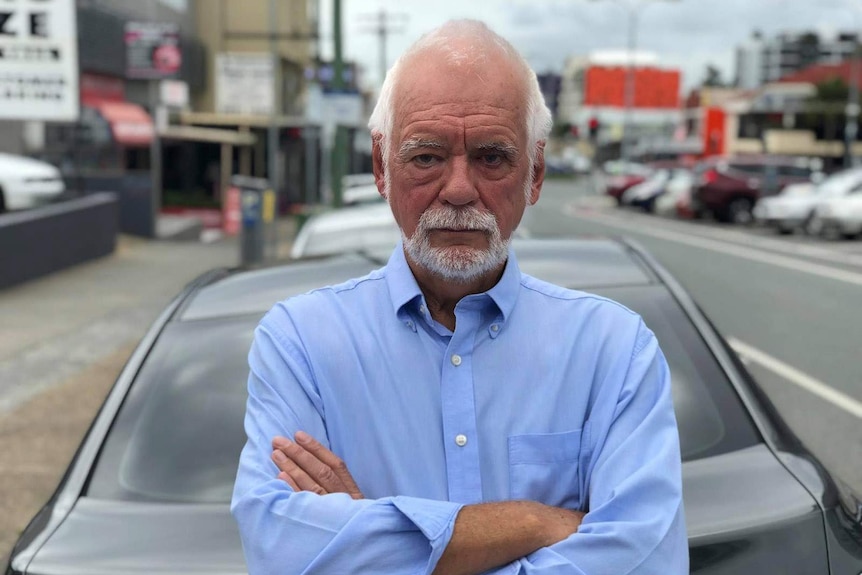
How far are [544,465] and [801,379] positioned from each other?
25.1 ft

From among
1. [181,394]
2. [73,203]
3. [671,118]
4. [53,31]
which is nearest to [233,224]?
[73,203]

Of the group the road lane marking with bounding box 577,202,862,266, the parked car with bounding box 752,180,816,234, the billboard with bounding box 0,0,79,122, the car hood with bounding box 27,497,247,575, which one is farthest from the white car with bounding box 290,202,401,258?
the parked car with bounding box 752,180,816,234

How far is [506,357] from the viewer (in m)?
1.96

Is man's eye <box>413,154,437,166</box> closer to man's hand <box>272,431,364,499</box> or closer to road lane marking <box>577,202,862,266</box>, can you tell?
man's hand <box>272,431,364,499</box>

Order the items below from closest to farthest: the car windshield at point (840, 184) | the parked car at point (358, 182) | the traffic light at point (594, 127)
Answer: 1. the parked car at point (358, 182)
2. the car windshield at point (840, 184)
3. the traffic light at point (594, 127)

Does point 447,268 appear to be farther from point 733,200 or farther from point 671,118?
point 671,118

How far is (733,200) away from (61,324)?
84.0ft

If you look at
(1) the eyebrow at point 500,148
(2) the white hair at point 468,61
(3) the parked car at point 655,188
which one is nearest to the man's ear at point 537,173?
(2) the white hair at point 468,61

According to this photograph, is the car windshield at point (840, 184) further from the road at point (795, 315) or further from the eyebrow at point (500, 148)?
the eyebrow at point (500, 148)

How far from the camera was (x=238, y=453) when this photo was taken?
2.93 meters

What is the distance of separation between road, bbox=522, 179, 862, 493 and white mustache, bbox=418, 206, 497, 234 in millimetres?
1783

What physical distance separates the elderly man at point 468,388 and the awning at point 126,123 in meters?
29.8

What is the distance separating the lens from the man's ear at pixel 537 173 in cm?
207

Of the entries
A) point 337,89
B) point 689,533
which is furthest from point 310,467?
point 337,89
